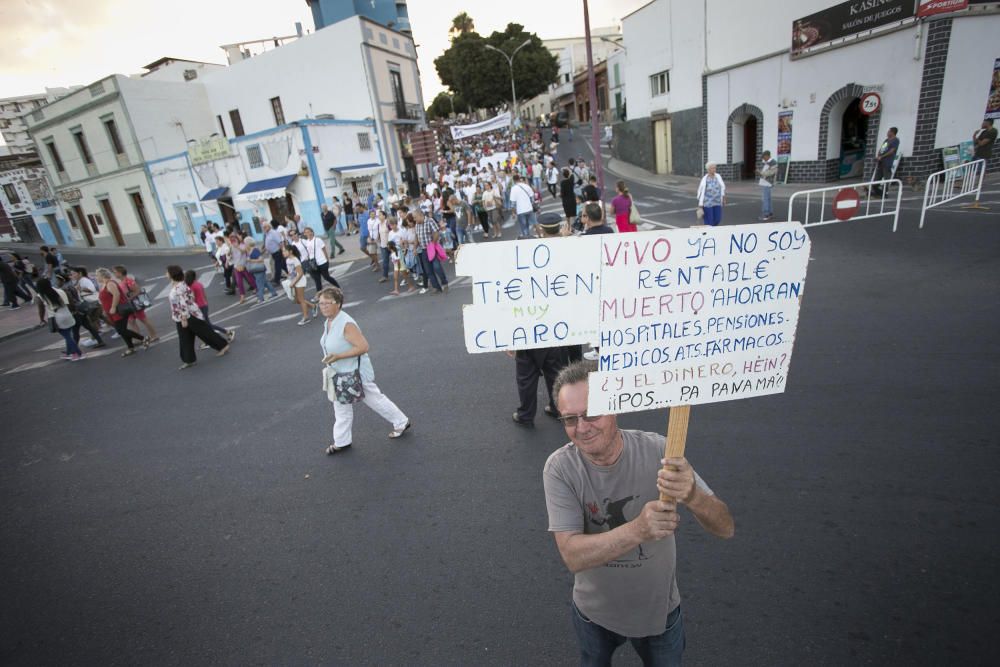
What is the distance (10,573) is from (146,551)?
42.1 inches

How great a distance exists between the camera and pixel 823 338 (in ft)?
19.4

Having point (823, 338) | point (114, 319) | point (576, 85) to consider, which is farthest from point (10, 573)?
point (576, 85)

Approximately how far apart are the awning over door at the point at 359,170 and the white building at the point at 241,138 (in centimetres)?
10

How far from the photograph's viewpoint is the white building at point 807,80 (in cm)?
1388

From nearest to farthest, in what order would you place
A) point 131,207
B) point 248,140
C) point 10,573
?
point 10,573, point 248,140, point 131,207

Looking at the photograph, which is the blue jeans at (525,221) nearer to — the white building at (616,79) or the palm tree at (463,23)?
the white building at (616,79)

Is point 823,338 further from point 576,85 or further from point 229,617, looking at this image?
point 576,85

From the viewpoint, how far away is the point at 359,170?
2494cm

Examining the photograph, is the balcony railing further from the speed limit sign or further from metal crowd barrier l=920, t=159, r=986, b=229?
metal crowd barrier l=920, t=159, r=986, b=229

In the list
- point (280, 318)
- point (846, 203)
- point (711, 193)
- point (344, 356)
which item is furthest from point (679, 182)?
point (344, 356)

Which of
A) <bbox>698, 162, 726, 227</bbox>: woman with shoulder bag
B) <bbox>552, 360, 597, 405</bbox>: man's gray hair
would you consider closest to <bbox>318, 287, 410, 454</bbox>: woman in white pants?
<bbox>552, 360, 597, 405</bbox>: man's gray hair

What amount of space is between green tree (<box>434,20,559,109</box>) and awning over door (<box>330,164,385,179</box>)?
30.3 metres

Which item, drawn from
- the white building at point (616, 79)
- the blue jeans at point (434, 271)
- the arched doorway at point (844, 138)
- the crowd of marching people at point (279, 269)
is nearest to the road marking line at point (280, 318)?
the crowd of marching people at point (279, 269)

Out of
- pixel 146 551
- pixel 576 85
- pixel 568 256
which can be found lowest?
pixel 146 551
